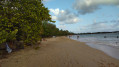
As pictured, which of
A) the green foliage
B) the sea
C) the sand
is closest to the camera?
the sand

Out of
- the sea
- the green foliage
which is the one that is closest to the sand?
the sea

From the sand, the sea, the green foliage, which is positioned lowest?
the sea

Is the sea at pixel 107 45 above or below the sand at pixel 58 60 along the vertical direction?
below

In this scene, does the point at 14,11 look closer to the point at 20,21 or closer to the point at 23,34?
the point at 20,21

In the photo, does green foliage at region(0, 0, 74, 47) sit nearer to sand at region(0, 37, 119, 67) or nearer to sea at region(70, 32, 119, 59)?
sand at region(0, 37, 119, 67)

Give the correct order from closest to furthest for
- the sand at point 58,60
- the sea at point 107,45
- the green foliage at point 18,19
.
Answer: the sand at point 58,60, the green foliage at point 18,19, the sea at point 107,45

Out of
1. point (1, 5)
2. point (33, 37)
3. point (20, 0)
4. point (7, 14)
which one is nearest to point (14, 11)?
point (7, 14)

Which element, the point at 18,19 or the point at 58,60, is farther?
the point at 18,19

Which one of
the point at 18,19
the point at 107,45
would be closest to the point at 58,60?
the point at 18,19

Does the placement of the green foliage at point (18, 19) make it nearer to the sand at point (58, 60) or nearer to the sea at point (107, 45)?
the sand at point (58, 60)

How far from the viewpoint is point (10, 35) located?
613cm

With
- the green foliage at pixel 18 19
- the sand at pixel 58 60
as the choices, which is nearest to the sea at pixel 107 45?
the sand at pixel 58 60

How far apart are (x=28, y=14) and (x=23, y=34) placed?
2391 mm

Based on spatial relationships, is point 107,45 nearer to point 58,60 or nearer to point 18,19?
point 58,60
